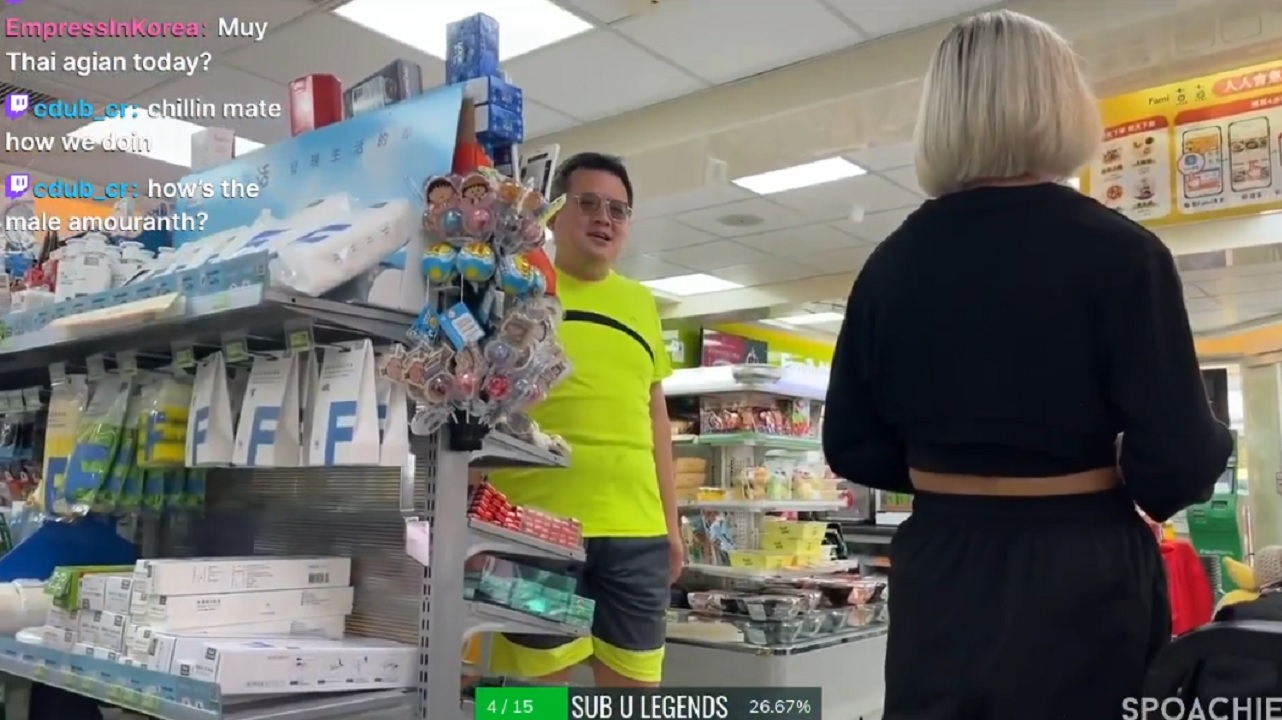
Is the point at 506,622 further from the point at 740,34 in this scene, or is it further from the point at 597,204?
the point at 740,34

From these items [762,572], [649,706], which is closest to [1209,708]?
[649,706]

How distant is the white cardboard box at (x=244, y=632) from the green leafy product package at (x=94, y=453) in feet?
1.66

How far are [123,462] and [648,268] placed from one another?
7.47m

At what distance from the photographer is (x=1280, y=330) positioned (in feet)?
36.8

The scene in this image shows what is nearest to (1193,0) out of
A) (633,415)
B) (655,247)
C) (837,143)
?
(837,143)

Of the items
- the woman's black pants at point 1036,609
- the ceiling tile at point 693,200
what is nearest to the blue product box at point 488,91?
the woman's black pants at point 1036,609

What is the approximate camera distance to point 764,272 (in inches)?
385

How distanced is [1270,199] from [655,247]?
5281 millimetres

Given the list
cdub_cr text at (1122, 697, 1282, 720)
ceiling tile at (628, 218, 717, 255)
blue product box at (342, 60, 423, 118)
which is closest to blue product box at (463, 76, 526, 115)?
blue product box at (342, 60, 423, 118)

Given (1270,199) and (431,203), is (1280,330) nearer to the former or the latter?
(1270,199)

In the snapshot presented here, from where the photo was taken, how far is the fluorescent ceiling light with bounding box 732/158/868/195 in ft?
21.2

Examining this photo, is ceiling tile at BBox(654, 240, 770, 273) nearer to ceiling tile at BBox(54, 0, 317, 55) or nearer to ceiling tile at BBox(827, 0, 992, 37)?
ceiling tile at BBox(827, 0, 992, 37)

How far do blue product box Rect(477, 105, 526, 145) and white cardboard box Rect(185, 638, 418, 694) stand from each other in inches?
35.1

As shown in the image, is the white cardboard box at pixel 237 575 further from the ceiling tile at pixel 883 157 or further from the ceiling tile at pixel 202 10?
the ceiling tile at pixel 883 157
